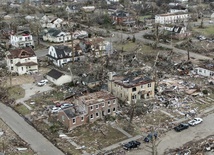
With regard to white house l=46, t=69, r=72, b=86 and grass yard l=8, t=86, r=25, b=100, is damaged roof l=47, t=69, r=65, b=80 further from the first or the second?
grass yard l=8, t=86, r=25, b=100

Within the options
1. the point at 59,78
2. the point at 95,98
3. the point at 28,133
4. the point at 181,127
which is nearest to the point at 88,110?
the point at 95,98

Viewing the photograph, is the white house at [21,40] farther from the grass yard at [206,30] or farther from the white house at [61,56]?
the grass yard at [206,30]

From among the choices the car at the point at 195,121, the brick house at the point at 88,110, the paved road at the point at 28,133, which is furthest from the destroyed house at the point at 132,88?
the paved road at the point at 28,133

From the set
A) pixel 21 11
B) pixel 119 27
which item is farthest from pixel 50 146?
pixel 21 11

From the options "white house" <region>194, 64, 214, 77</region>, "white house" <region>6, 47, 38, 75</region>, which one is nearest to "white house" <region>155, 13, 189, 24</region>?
"white house" <region>194, 64, 214, 77</region>

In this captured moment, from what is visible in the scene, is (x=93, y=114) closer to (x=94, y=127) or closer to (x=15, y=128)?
(x=94, y=127)

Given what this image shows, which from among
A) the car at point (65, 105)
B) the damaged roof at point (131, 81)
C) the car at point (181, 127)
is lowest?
the car at point (181, 127)
